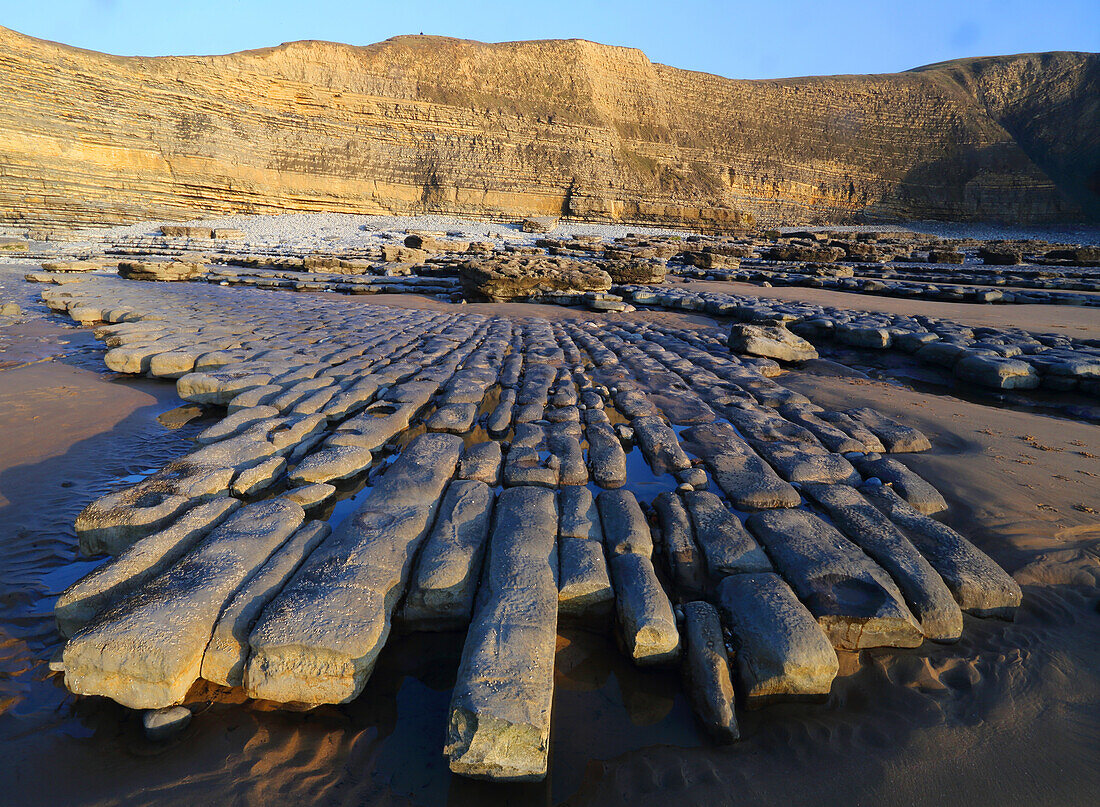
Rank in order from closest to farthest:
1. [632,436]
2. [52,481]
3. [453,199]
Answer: [52,481], [632,436], [453,199]

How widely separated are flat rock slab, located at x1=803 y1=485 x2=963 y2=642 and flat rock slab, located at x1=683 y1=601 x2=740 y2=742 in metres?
0.71

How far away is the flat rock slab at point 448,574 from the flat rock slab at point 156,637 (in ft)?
1.84

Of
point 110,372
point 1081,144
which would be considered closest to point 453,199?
point 110,372

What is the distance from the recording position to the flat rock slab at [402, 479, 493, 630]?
173 centimetres

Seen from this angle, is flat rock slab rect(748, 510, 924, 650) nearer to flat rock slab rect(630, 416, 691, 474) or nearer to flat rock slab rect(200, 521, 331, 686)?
flat rock slab rect(630, 416, 691, 474)

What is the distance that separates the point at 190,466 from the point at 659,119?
44885 millimetres

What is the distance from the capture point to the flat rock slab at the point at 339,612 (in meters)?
1.44

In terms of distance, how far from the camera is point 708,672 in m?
1.50

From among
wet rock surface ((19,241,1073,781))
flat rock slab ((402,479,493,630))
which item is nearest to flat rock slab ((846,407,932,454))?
wet rock surface ((19,241,1073,781))

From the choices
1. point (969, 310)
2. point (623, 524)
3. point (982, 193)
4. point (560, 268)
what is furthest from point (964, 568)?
point (982, 193)

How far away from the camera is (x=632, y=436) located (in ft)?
10.1

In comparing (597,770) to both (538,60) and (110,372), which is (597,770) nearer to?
(110,372)

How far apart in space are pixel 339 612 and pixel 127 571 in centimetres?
78

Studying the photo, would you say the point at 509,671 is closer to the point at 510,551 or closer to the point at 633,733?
the point at 633,733
